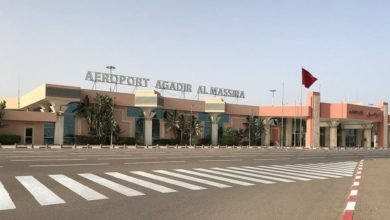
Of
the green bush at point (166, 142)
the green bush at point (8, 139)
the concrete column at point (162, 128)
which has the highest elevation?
the concrete column at point (162, 128)

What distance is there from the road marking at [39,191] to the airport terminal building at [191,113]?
3698 centimetres

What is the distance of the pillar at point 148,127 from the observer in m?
58.6

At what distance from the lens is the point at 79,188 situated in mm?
12117

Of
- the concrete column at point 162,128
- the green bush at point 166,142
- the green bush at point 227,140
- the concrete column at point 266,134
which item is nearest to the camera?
the green bush at point 166,142

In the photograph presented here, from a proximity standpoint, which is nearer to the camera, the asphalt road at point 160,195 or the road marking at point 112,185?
the asphalt road at point 160,195

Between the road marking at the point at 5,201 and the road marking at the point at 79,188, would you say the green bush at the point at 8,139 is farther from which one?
the road marking at the point at 5,201

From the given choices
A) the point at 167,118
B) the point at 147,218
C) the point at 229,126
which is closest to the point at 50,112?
the point at 167,118

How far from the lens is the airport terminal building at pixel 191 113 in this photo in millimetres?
50562

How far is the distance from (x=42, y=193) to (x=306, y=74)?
48882 millimetres

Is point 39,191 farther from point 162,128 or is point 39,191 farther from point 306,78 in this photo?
point 162,128

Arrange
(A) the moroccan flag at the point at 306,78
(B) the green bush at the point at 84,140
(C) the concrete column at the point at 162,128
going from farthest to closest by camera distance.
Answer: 1. (C) the concrete column at the point at 162,128
2. (A) the moroccan flag at the point at 306,78
3. (B) the green bush at the point at 84,140

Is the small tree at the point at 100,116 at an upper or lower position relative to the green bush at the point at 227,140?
upper

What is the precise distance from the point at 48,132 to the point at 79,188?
42.9 meters

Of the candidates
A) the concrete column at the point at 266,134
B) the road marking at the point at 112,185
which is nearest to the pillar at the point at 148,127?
the concrete column at the point at 266,134
